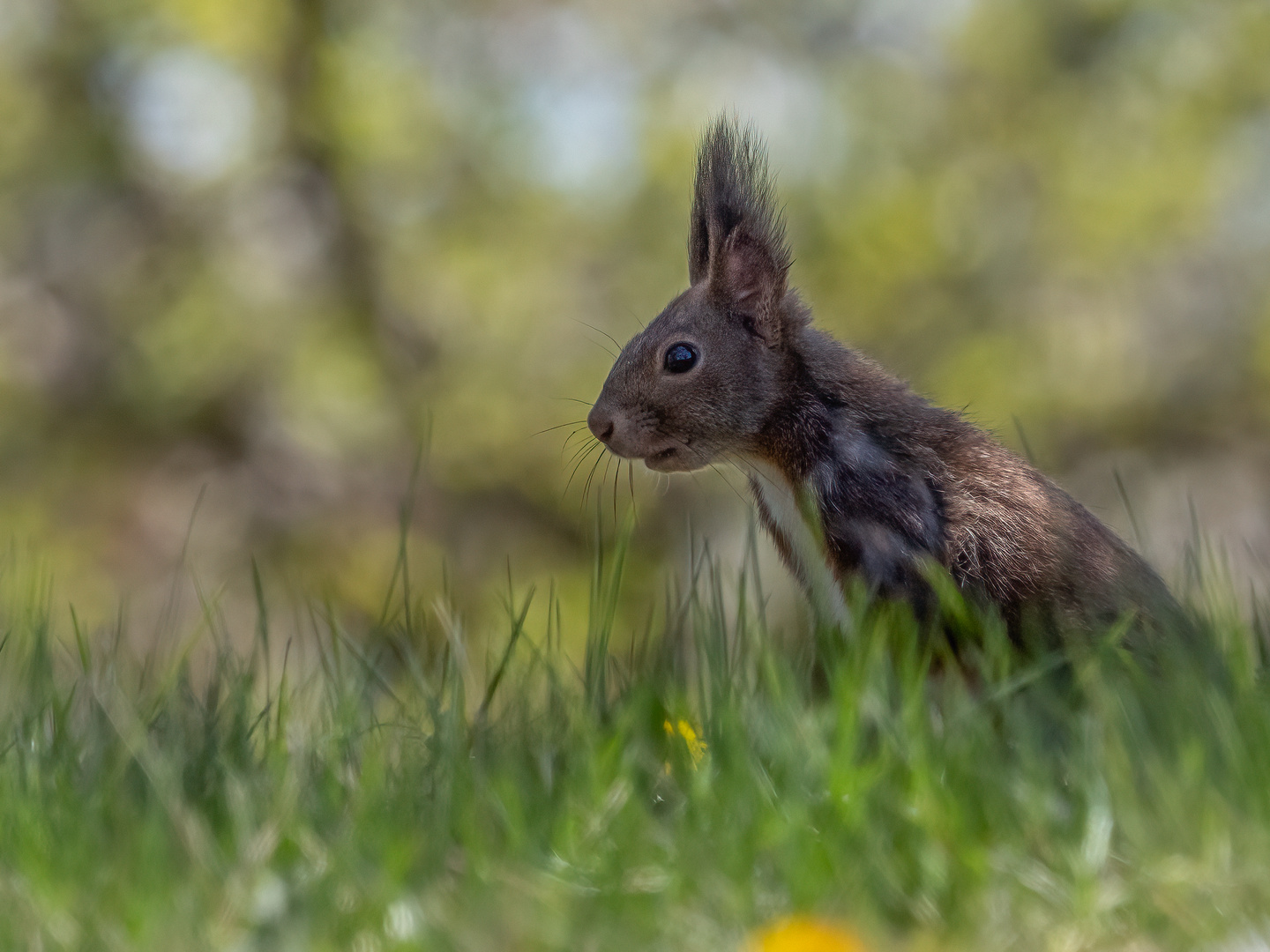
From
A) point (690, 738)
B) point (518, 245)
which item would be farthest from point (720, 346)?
point (518, 245)

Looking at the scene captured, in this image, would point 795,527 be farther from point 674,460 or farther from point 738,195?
point 738,195

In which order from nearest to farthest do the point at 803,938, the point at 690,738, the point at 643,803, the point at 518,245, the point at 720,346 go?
the point at 803,938, the point at 643,803, the point at 690,738, the point at 720,346, the point at 518,245

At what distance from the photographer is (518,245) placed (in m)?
14.4

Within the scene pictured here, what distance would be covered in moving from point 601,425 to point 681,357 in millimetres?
301

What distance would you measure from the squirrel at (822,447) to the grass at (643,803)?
0.60m

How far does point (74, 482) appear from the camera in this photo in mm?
14695

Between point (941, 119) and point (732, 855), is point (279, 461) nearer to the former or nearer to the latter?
point (941, 119)

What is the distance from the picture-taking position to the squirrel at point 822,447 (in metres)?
3.25

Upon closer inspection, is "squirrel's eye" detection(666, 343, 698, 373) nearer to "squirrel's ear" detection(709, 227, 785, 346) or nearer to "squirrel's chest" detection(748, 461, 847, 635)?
"squirrel's ear" detection(709, 227, 785, 346)

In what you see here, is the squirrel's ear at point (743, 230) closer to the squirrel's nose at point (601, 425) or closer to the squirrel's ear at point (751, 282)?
the squirrel's ear at point (751, 282)

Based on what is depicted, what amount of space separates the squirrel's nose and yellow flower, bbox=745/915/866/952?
233 centimetres

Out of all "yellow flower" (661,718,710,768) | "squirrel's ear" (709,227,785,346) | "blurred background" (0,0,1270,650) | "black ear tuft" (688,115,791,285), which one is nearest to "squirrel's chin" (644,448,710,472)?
"squirrel's ear" (709,227,785,346)

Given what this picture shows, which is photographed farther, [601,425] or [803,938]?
[601,425]

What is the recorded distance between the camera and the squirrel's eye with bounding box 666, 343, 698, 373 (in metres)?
3.86
